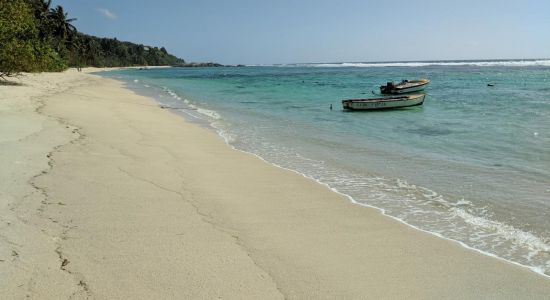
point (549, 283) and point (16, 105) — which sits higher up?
point (16, 105)

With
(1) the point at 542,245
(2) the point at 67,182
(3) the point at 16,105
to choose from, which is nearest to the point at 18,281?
(2) the point at 67,182

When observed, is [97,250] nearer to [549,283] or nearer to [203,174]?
[203,174]

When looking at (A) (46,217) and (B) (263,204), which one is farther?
(B) (263,204)

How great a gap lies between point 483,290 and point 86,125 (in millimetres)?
11531

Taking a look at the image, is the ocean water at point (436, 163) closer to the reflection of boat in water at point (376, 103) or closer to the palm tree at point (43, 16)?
the reflection of boat in water at point (376, 103)

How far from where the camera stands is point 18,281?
3.52 meters

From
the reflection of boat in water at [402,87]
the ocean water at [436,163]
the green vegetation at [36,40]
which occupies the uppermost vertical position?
the green vegetation at [36,40]

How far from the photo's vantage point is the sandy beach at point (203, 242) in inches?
150

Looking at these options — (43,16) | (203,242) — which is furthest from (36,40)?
(203,242)

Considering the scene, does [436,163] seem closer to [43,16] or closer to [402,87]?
[402,87]

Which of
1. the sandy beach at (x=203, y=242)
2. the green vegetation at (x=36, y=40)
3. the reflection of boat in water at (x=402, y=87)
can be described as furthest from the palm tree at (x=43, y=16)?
the sandy beach at (x=203, y=242)

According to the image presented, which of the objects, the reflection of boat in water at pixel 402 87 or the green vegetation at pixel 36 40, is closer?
the green vegetation at pixel 36 40

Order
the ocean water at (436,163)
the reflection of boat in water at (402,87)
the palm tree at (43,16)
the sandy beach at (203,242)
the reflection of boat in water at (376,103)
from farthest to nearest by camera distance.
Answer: the palm tree at (43,16), the reflection of boat in water at (402,87), the reflection of boat in water at (376,103), the ocean water at (436,163), the sandy beach at (203,242)

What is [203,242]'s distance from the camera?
4734 mm
